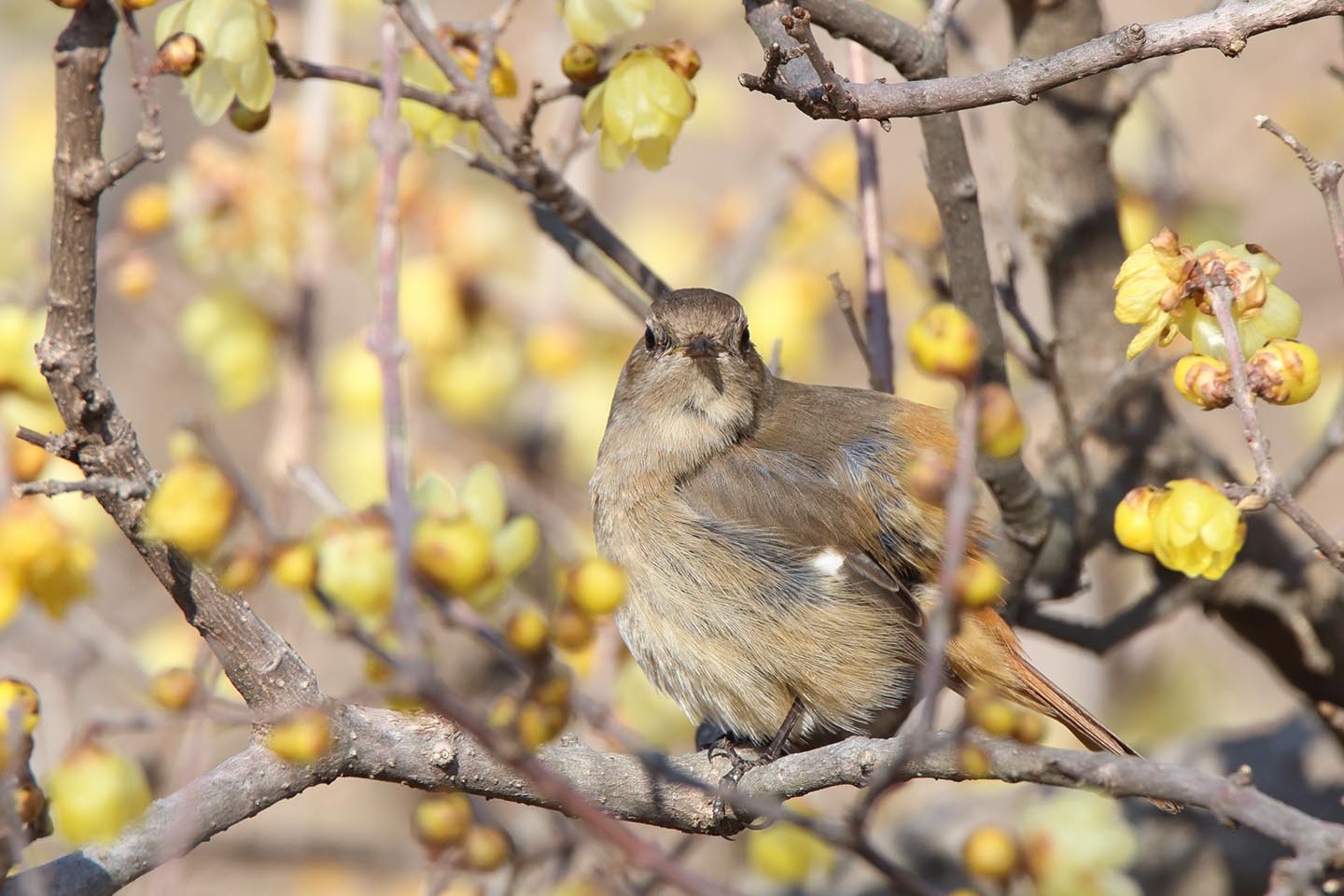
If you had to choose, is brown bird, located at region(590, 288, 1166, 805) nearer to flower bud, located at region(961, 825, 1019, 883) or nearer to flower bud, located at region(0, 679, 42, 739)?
flower bud, located at region(961, 825, 1019, 883)

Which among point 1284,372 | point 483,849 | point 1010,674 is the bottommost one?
point 483,849

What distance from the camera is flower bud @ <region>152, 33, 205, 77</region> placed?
2393mm

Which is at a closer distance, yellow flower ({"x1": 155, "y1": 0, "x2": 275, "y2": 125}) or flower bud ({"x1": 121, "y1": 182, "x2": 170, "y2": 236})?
yellow flower ({"x1": 155, "y1": 0, "x2": 275, "y2": 125})

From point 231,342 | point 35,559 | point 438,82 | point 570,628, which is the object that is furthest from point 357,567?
point 231,342

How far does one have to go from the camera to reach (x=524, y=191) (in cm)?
329

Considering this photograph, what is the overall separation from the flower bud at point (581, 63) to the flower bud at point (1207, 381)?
1342 mm

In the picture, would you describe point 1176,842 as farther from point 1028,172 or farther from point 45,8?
point 45,8

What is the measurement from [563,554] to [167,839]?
2.79 meters

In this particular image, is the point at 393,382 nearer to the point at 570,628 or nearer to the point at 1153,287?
the point at 570,628

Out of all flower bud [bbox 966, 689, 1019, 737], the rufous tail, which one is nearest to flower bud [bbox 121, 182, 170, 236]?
the rufous tail

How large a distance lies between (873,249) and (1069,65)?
5.00 ft

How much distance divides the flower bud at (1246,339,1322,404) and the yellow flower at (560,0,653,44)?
1357 mm

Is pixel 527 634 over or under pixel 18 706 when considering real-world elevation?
over

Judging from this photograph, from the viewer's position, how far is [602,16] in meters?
2.86
